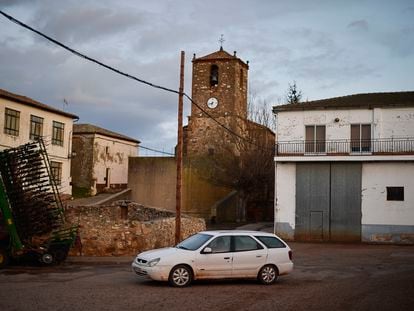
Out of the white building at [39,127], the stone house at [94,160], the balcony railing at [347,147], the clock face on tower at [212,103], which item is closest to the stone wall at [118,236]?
the balcony railing at [347,147]

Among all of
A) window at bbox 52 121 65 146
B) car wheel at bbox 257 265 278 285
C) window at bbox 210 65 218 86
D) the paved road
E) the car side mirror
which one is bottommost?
the paved road

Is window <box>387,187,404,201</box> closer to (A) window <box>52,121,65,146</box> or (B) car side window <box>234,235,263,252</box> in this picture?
(B) car side window <box>234,235,263,252</box>

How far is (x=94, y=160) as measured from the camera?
51.6 metres

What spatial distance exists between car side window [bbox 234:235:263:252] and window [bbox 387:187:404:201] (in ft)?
64.2

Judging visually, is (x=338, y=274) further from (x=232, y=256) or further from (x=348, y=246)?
(x=348, y=246)

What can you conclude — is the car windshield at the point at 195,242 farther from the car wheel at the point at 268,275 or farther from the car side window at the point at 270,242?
the car wheel at the point at 268,275

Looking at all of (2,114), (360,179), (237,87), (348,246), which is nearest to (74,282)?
(348,246)

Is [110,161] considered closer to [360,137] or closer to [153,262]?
[360,137]

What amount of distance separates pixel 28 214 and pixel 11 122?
2308 cm

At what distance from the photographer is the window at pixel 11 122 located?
40.2 m

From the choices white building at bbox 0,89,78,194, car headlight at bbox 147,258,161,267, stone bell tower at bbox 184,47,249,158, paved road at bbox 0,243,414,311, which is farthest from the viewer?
stone bell tower at bbox 184,47,249,158

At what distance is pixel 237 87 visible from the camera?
165ft

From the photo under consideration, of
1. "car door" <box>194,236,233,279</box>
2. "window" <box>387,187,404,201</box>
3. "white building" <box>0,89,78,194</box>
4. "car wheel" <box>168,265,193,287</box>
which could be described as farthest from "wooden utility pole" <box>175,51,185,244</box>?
"white building" <box>0,89,78,194</box>

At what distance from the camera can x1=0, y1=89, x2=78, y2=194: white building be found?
132ft
